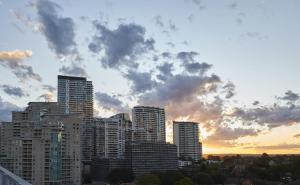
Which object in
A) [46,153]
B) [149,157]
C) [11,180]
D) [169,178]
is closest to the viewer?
[11,180]

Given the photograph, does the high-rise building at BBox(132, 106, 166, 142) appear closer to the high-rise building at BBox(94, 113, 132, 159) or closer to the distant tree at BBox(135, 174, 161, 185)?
the high-rise building at BBox(94, 113, 132, 159)

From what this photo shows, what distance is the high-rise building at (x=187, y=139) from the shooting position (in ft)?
392

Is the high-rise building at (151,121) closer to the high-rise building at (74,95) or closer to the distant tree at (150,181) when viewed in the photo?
the high-rise building at (74,95)

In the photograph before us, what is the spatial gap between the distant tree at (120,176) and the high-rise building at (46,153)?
1118 centimetres

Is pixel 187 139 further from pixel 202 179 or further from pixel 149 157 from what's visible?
pixel 202 179

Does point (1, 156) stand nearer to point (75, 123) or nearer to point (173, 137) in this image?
point (75, 123)

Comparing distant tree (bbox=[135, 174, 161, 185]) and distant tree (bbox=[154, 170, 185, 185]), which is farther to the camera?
distant tree (bbox=[154, 170, 185, 185])

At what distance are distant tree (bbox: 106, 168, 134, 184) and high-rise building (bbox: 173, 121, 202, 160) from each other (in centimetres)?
4912

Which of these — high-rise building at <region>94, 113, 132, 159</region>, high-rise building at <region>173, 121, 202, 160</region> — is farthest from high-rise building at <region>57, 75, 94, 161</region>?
high-rise building at <region>173, 121, 202, 160</region>

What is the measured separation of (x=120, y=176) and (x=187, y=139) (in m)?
53.0

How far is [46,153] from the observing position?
186 feet

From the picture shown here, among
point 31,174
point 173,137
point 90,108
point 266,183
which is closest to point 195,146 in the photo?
point 173,137

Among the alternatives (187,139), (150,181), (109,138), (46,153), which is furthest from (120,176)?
(187,139)

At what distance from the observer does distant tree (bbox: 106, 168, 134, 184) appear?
6919 cm
